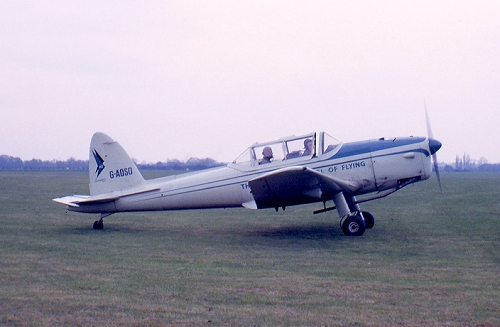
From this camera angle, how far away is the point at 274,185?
1070 cm

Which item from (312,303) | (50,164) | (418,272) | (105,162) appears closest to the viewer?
(312,303)

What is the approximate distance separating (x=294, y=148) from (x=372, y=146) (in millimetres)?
1568

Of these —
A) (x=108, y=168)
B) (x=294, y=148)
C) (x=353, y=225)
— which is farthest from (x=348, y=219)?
(x=108, y=168)

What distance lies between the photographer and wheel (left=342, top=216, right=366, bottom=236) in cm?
1054

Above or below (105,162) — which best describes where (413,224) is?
below

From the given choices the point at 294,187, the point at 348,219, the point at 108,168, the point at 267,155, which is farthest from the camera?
the point at 108,168

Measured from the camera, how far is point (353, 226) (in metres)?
10.6

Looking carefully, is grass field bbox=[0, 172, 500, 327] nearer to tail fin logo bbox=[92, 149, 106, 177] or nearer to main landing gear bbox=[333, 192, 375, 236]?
main landing gear bbox=[333, 192, 375, 236]

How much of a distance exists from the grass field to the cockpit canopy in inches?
60.0

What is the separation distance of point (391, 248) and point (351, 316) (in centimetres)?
431

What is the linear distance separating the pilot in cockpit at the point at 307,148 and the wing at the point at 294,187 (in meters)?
0.78

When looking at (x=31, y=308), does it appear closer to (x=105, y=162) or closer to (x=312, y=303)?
(x=312, y=303)

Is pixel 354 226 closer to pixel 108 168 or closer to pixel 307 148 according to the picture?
pixel 307 148

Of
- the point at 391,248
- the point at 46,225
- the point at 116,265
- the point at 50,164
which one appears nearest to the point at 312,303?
the point at 116,265
